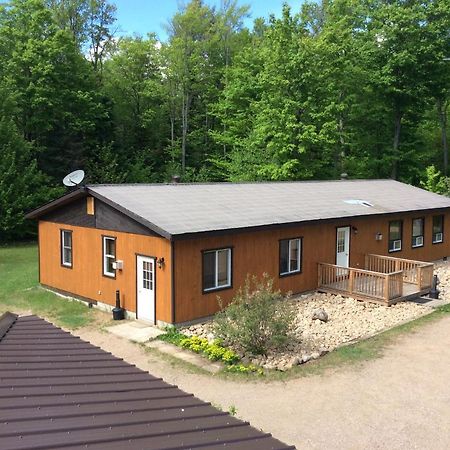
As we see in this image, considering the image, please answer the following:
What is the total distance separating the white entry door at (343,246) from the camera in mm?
19203

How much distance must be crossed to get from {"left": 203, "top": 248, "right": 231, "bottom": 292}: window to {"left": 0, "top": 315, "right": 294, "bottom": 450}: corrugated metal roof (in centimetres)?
894

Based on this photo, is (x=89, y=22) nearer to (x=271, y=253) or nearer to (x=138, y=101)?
(x=138, y=101)

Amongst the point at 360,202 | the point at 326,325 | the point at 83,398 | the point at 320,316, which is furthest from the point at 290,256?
the point at 83,398

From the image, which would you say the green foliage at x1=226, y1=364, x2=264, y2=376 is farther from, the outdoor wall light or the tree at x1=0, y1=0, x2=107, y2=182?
the tree at x1=0, y1=0, x2=107, y2=182

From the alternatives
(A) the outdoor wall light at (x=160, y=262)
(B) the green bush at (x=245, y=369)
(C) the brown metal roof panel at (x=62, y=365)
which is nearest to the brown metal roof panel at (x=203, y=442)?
(C) the brown metal roof panel at (x=62, y=365)

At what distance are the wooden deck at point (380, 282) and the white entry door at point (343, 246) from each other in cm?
94

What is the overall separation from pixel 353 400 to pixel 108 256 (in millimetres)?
9207

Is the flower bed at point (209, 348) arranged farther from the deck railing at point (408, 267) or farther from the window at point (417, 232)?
the window at point (417, 232)

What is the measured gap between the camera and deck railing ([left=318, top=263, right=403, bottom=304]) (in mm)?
16297

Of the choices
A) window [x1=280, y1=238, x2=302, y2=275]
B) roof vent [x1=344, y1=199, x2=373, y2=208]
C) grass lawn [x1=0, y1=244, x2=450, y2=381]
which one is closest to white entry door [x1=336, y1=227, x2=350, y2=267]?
roof vent [x1=344, y1=199, x2=373, y2=208]

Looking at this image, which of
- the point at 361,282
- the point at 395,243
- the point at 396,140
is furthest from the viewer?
the point at 396,140

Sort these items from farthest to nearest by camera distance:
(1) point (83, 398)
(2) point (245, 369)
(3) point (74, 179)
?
1. (3) point (74, 179)
2. (2) point (245, 369)
3. (1) point (83, 398)

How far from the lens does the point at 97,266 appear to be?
16703 millimetres

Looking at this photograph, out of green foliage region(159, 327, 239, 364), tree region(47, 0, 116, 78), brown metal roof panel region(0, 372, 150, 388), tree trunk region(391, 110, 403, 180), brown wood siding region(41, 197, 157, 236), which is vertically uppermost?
tree region(47, 0, 116, 78)
